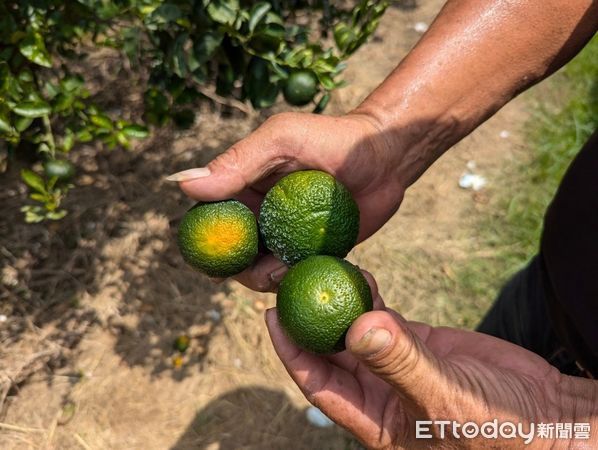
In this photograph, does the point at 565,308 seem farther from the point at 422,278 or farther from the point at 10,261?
the point at 10,261

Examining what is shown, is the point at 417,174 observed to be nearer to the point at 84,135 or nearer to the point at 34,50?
the point at 84,135

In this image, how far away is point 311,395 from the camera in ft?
7.33

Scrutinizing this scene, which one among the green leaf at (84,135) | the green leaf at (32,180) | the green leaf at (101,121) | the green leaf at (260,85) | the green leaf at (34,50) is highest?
the green leaf at (260,85)

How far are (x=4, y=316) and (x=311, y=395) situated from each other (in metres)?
2.41

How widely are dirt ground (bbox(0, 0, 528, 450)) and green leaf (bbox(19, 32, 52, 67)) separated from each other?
1.70 meters

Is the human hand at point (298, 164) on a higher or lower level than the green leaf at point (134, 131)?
higher

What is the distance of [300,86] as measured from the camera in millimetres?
2770

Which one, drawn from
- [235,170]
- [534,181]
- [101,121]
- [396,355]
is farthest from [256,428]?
[534,181]

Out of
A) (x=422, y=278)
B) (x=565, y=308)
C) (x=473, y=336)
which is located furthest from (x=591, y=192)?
(x=422, y=278)

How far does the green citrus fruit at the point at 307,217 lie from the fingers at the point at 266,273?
194 mm

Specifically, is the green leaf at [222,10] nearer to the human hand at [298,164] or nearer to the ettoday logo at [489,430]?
the human hand at [298,164]

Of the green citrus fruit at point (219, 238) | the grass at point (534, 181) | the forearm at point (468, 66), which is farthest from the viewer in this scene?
the grass at point (534, 181)

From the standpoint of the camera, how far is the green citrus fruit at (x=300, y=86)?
108 inches

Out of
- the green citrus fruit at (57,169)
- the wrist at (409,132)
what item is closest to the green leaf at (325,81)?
the wrist at (409,132)
